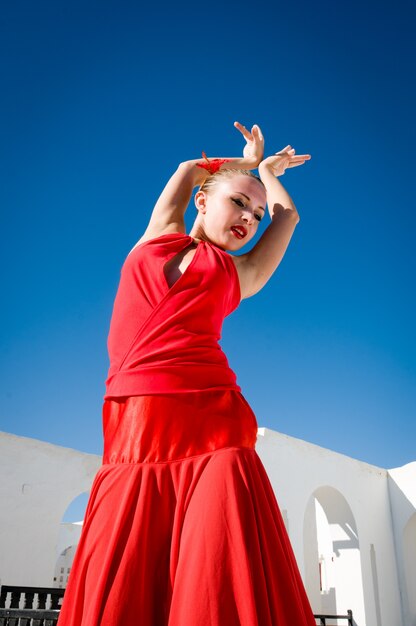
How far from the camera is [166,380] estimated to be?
997 mm

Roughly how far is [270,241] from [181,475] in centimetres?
65

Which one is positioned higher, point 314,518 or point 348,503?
point 348,503

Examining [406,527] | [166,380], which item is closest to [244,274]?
[166,380]

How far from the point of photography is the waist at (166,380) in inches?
39.1

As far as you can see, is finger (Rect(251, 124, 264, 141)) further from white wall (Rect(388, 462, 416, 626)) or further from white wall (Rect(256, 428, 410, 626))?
white wall (Rect(388, 462, 416, 626))

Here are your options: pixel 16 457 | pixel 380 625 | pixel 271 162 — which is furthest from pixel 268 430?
pixel 271 162

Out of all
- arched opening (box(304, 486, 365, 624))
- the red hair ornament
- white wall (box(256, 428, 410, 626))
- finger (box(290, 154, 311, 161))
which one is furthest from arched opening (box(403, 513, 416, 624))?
the red hair ornament

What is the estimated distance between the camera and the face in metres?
1.31

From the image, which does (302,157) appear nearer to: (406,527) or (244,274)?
(244,274)

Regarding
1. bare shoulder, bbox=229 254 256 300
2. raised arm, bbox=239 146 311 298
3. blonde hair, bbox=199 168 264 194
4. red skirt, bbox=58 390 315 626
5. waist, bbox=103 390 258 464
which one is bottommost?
red skirt, bbox=58 390 315 626

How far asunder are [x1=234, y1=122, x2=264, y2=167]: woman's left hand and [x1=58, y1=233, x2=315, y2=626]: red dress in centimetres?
65

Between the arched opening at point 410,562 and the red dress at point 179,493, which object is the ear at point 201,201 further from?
the arched opening at point 410,562

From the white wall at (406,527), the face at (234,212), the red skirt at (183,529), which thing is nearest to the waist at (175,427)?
the red skirt at (183,529)

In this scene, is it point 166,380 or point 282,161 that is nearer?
point 166,380
